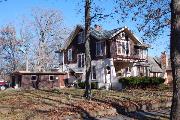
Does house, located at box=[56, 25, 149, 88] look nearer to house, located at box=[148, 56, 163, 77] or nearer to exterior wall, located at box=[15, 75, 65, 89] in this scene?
exterior wall, located at box=[15, 75, 65, 89]

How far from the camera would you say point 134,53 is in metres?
51.5

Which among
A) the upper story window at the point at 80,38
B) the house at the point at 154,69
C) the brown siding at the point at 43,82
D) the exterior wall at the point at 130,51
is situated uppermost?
the upper story window at the point at 80,38

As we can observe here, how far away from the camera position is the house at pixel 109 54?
47500 millimetres

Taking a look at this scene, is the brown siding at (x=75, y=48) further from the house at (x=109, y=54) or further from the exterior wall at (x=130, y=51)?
the exterior wall at (x=130, y=51)

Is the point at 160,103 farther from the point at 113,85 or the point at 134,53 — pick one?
the point at 134,53

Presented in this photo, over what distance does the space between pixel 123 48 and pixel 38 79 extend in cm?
1433

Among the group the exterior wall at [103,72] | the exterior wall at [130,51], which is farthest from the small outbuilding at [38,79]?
the exterior wall at [130,51]

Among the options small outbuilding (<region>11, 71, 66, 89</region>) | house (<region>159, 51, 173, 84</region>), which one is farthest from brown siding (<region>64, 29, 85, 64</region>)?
house (<region>159, 51, 173, 84</region>)

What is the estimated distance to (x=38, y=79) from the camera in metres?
53.4

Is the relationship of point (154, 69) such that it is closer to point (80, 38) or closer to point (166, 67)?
point (166, 67)

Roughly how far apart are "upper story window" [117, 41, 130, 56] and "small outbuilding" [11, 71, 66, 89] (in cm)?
1123

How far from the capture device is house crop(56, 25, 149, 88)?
47.5 meters

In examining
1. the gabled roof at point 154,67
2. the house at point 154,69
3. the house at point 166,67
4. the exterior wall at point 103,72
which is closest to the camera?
the exterior wall at point 103,72

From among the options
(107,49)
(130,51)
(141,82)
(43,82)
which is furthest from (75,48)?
(141,82)
